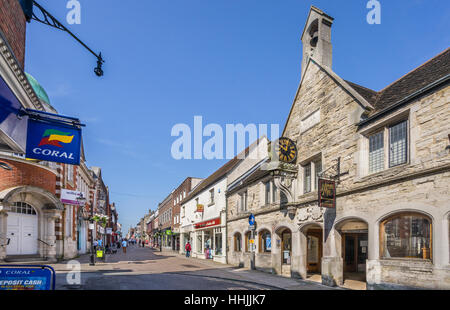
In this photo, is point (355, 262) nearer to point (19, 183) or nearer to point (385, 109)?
point (385, 109)

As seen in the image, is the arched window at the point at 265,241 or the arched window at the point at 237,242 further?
the arched window at the point at 237,242

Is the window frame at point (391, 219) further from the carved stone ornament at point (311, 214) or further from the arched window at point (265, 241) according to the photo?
the arched window at point (265, 241)

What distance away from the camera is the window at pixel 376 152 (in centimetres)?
1072

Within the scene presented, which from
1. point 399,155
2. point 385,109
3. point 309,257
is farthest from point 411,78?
point 309,257

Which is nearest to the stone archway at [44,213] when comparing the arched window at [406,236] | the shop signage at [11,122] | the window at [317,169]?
the shop signage at [11,122]

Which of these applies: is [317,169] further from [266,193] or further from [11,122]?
[11,122]

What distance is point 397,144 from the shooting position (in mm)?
10164

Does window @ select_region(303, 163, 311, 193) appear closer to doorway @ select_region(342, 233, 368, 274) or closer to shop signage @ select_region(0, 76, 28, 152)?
doorway @ select_region(342, 233, 368, 274)

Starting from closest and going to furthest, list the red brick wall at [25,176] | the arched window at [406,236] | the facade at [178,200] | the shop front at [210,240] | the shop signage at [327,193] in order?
1. the arched window at [406,236]
2. the shop signage at [327,193]
3. the red brick wall at [25,176]
4. the shop front at [210,240]
5. the facade at [178,200]

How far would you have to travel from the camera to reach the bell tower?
15.1 meters

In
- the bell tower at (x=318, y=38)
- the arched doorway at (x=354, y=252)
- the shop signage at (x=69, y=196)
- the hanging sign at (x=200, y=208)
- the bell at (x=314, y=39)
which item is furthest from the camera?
the hanging sign at (x=200, y=208)

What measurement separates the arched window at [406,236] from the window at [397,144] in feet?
5.78

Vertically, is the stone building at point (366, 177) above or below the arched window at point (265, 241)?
above

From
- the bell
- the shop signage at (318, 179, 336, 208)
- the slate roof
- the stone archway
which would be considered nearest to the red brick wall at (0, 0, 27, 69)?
the shop signage at (318, 179, 336, 208)
